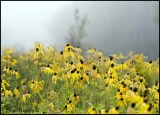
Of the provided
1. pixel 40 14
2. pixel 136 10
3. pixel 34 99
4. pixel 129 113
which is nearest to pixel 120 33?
pixel 136 10

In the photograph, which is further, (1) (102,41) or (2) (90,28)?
(2) (90,28)

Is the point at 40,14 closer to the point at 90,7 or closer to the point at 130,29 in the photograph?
the point at 90,7

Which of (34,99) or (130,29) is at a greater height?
(130,29)

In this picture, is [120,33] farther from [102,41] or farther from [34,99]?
[34,99]

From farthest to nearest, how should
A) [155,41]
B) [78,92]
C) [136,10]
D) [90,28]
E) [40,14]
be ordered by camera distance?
[40,14] < [90,28] < [136,10] < [155,41] < [78,92]

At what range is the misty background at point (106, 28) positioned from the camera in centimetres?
6044

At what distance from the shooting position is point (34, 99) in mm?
8953

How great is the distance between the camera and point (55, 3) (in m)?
101

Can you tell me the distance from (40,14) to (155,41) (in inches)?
2357

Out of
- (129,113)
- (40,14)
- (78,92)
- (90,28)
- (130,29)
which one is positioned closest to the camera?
(129,113)

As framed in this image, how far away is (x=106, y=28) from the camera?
242 feet

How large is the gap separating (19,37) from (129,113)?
88550mm

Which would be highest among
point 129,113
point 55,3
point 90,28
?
point 55,3

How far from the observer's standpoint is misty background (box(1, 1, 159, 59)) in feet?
198
